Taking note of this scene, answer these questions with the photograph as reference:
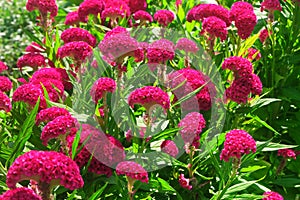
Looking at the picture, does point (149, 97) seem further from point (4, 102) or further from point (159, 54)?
point (4, 102)

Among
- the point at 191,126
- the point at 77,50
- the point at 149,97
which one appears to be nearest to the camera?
the point at 149,97

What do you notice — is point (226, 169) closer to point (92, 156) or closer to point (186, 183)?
point (186, 183)

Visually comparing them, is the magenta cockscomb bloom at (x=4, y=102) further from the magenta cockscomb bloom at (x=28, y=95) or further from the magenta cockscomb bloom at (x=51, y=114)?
the magenta cockscomb bloom at (x=51, y=114)

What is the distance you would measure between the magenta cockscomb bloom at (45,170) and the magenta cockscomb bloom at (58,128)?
24 centimetres

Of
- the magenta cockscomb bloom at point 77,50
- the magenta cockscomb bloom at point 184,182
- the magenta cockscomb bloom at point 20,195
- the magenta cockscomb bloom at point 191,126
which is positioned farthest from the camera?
the magenta cockscomb bloom at point 77,50

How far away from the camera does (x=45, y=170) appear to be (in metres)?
1.24

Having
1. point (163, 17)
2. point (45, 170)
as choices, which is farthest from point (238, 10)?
point (45, 170)

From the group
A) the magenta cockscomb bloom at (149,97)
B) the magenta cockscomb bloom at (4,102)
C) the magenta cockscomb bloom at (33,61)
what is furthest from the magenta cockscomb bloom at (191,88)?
the magenta cockscomb bloom at (33,61)

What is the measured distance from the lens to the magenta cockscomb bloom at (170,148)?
1.83m

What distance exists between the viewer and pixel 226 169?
178cm

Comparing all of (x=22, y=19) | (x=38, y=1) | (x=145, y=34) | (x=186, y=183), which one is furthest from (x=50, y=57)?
(x=22, y=19)

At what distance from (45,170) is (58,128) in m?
0.31

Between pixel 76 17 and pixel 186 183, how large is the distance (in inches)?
49.3

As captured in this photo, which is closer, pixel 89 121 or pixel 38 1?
pixel 89 121
